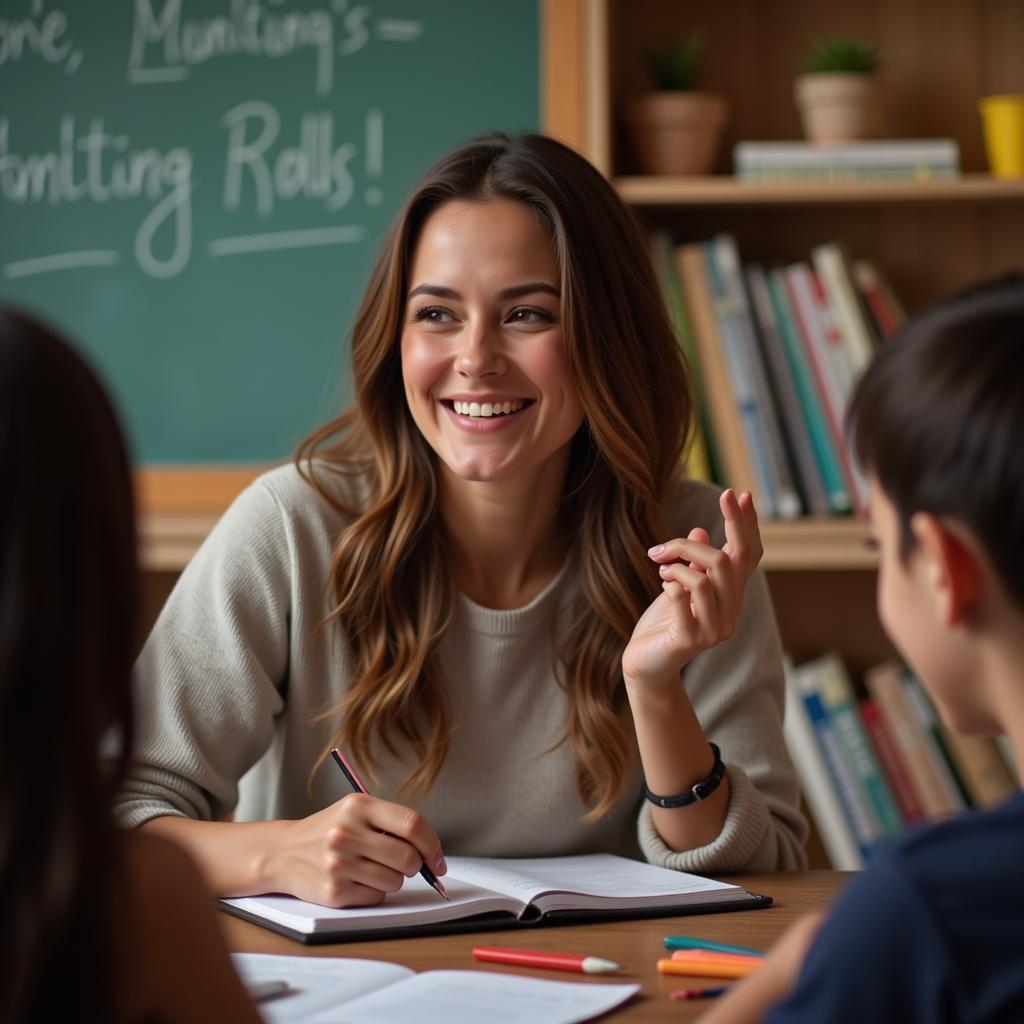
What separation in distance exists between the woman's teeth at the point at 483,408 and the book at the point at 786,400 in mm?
807

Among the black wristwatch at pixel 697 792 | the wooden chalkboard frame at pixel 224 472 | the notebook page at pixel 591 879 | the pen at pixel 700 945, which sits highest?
the wooden chalkboard frame at pixel 224 472

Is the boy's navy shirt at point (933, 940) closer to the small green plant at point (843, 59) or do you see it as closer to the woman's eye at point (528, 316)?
the woman's eye at point (528, 316)

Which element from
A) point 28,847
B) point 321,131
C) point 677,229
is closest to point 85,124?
point 321,131

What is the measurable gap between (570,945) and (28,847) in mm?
575

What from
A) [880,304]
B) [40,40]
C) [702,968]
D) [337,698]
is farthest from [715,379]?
[702,968]

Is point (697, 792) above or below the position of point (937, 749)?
above

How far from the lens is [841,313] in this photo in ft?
7.52

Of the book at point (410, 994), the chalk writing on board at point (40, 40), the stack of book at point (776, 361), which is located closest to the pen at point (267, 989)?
the book at point (410, 994)

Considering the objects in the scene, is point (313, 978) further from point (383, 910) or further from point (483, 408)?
point (483, 408)

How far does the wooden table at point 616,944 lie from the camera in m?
1.02

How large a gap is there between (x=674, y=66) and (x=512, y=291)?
0.92 metres

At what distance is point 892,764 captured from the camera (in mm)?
2334

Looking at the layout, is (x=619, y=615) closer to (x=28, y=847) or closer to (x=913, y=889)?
(x=913, y=889)

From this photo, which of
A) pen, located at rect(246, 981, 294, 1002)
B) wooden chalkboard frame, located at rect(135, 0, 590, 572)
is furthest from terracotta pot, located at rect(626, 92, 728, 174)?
pen, located at rect(246, 981, 294, 1002)
